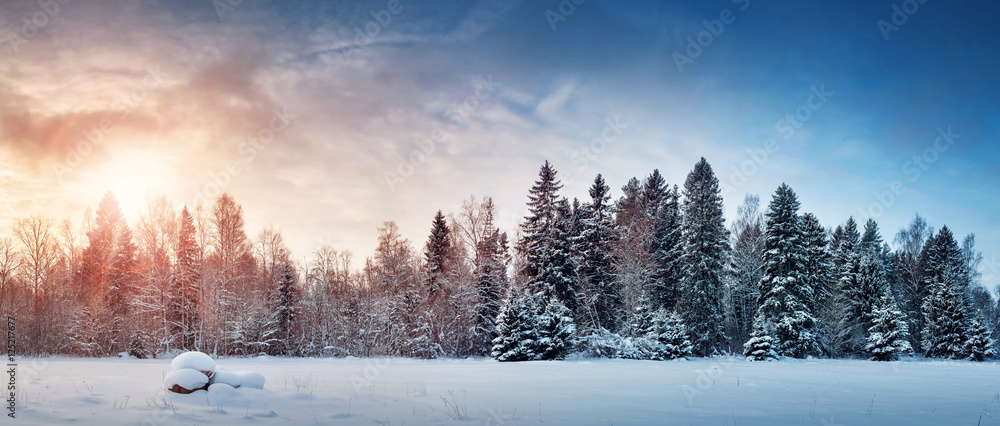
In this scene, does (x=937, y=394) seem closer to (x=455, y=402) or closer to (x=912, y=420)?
(x=912, y=420)

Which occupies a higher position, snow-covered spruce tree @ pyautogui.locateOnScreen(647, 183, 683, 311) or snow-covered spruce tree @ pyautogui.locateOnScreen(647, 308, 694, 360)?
snow-covered spruce tree @ pyautogui.locateOnScreen(647, 183, 683, 311)

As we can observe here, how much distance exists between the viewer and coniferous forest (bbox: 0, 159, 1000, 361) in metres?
35.2

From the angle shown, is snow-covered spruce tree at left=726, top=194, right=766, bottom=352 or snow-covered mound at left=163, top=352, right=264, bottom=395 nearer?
snow-covered mound at left=163, top=352, right=264, bottom=395

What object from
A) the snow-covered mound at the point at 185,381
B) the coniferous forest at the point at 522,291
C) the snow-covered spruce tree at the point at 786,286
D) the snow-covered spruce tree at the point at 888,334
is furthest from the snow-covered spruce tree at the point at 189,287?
the snow-covered spruce tree at the point at 888,334

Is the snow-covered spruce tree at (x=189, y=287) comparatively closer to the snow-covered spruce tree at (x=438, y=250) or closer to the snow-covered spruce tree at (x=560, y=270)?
the snow-covered spruce tree at (x=438, y=250)

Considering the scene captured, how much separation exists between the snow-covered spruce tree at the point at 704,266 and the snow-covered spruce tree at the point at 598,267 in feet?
17.7

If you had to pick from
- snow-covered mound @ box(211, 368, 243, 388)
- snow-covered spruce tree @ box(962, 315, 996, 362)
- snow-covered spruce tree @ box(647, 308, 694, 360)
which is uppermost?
snow-covered mound @ box(211, 368, 243, 388)

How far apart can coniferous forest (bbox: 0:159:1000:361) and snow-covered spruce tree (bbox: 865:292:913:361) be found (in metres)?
0.16

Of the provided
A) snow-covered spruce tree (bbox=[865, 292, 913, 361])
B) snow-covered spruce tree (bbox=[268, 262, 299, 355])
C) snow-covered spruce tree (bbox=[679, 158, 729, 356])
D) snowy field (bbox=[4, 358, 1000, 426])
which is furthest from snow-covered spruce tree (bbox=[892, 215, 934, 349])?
snow-covered spruce tree (bbox=[268, 262, 299, 355])

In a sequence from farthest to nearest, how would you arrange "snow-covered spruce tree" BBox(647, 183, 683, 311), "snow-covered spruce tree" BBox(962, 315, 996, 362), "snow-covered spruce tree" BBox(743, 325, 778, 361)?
1. "snow-covered spruce tree" BBox(647, 183, 683, 311)
2. "snow-covered spruce tree" BBox(962, 315, 996, 362)
3. "snow-covered spruce tree" BBox(743, 325, 778, 361)

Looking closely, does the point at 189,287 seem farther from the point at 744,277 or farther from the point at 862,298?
the point at 862,298

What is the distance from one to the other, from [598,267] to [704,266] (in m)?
7.78
